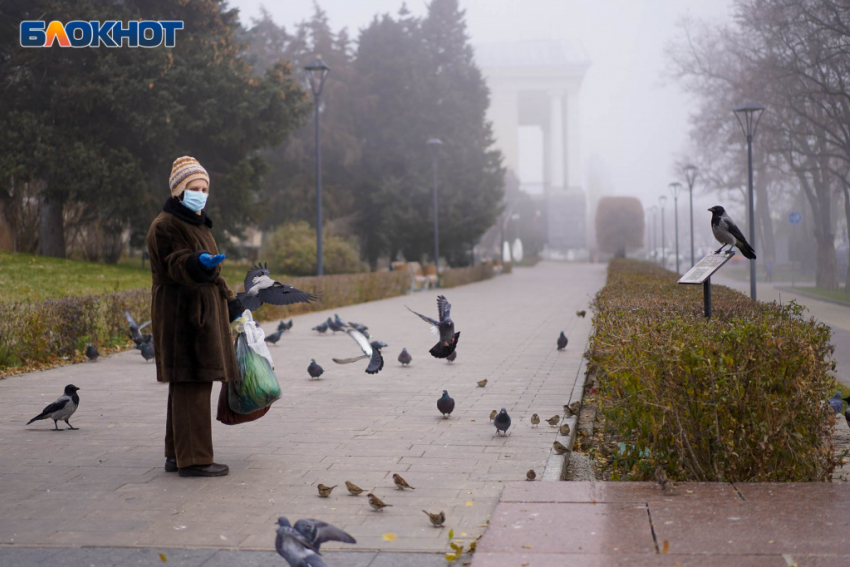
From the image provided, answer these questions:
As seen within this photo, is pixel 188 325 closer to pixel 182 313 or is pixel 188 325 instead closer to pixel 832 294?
pixel 182 313

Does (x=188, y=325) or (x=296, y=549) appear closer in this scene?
(x=296, y=549)

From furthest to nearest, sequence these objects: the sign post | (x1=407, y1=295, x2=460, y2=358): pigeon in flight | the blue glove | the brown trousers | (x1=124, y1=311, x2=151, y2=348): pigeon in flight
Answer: (x1=124, y1=311, x2=151, y2=348): pigeon in flight
(x1=407, y1=295, x2=460, y2=358): pigeon in flight
the sign post
the brown trousers
the blue glove

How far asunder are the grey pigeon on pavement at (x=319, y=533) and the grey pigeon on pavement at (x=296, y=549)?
0.03m

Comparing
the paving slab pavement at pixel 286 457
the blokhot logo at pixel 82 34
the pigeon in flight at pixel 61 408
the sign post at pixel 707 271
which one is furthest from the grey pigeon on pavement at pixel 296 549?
the blokhot logo at pixel 82 34

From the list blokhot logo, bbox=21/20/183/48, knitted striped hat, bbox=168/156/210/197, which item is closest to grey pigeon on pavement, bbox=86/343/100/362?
knitted striped hat, bbox=168/156/210/197

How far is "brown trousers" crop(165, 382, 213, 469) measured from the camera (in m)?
5.24

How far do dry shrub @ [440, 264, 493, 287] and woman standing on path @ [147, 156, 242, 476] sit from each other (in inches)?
1173

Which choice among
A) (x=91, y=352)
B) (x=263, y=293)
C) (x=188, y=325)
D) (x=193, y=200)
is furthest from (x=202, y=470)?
(x=91, y=352)

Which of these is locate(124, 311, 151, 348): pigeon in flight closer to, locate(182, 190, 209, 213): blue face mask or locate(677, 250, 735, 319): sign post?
locate(182, 190, 209, 213): blue face mask

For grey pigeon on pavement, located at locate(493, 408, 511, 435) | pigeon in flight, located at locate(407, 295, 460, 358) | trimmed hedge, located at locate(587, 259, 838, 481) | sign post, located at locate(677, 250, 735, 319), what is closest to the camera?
trimmed hedge, located at locate(587, 259, 838, 481)

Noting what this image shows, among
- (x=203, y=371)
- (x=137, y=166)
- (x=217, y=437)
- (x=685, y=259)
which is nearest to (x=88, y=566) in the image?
(x=203, y=371)

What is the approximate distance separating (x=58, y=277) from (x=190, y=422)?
17.9 meters

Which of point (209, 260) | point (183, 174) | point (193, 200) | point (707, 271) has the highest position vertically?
point (183, 174)

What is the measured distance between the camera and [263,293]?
223 inches
